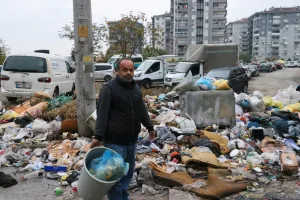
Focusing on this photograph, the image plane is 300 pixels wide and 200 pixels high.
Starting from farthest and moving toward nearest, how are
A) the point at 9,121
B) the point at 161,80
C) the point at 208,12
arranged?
the point at 208,12 → the point at 161,80 → the point at 9,121

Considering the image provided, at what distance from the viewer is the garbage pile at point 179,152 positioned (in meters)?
4.79

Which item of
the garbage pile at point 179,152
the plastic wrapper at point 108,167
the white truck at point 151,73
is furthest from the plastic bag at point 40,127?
the white truck at point 151,73

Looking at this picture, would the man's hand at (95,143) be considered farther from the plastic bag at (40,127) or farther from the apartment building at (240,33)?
the apartment building at (240,33)

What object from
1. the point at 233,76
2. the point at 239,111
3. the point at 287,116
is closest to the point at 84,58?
the point at 239,111

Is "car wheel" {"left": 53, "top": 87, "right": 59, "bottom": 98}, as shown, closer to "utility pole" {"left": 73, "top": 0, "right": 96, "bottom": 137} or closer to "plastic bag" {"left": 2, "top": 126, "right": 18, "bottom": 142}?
"plastic bag" {"left": 2, "top": 126, "right": 18, "bottom": 142}

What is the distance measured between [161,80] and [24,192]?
55.3 feet

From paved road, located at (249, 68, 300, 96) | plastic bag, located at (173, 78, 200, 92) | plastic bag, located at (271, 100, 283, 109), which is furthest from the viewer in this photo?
paved road, located at (249, 68, 300, 96)

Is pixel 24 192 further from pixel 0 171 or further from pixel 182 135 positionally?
pixel 182 135

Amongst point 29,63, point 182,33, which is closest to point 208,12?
point 182,33

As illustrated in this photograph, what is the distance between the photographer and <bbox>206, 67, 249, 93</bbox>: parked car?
52.2 ft

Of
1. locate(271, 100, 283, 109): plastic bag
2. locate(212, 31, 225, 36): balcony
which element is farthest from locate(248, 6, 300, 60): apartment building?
locate(271, 100, 283, 109): plastic bag

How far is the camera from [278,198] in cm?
434

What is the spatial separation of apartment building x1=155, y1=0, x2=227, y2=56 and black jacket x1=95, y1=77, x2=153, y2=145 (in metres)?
88.6

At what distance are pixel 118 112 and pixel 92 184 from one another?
80cm
